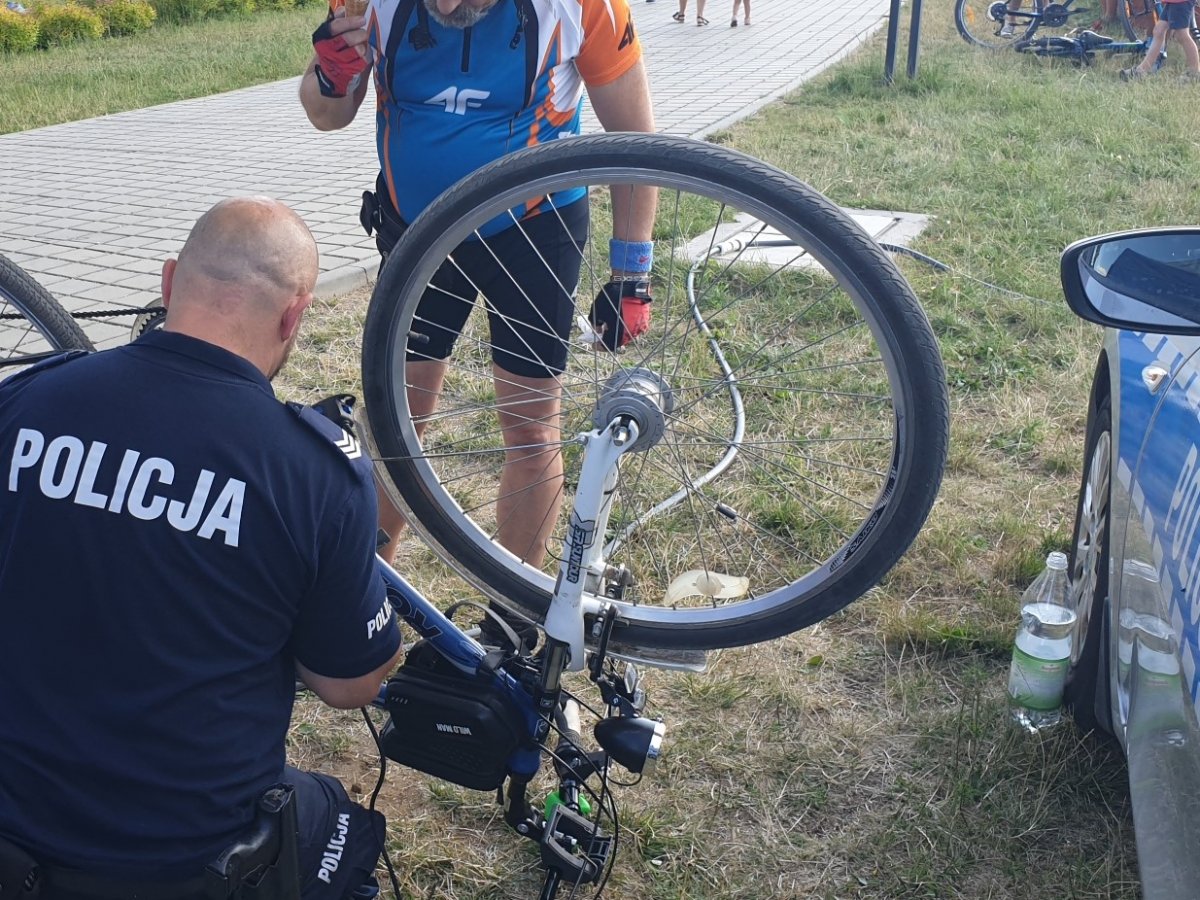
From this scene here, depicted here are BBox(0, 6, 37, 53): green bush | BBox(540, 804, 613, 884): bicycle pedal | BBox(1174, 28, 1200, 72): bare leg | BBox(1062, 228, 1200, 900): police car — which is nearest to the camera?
BBox(1062, 228, 1200, 900): police car

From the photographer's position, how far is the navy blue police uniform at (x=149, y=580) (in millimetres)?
1527

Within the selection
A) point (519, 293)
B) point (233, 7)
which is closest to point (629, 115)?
point (519, 293)

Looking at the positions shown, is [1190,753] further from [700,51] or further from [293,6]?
[293,6]

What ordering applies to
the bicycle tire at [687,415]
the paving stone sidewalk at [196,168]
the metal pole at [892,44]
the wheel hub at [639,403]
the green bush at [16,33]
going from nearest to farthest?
the bicycle tire at [687,415] → the wheel hub at [639,403] → the paving stone sidewalk at [196,168] → the metal pole at [892,44] → the green bush at [16,33]

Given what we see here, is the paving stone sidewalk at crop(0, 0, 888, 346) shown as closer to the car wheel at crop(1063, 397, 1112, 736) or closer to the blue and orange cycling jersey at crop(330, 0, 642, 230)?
the blue and orange cycling jersey at crop(330, 0, 642, 230)

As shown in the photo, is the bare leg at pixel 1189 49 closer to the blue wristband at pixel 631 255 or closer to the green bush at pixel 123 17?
the blue wristband at pixel 631 255

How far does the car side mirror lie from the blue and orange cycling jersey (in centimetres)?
100

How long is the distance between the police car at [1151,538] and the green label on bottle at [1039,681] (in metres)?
0.13

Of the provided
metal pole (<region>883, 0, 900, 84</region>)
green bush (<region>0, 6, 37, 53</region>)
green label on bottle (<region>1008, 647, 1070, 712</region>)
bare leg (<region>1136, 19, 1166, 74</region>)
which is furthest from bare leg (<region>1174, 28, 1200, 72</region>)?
green bush (<region>0, 6, 37, 53</region>)

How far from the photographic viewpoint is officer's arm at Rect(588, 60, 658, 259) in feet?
7.28

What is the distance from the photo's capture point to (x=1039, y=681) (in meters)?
2.64

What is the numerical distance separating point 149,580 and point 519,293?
117 centimetres

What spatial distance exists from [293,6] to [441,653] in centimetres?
1684

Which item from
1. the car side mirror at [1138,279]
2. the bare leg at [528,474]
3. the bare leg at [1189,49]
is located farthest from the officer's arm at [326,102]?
the bare leg at [1189,49]
